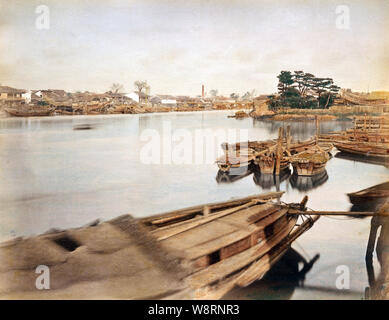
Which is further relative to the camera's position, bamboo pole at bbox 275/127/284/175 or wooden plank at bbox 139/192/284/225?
bamboo pole at bbox 275/127/284/175

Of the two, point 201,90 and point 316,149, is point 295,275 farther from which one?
point 201,90

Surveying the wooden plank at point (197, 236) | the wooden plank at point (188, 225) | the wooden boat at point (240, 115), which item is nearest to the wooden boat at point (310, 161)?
the wooden boat at point (240, 115)

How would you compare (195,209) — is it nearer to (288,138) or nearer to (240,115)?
(240,115)

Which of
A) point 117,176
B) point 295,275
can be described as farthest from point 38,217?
point 295,275

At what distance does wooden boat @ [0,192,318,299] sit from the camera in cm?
277

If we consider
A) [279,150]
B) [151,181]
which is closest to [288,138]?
[279,150]

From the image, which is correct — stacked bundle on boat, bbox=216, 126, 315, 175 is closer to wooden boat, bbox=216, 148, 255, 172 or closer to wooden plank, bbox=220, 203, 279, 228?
wooden boat, bbox=216, 148, 255, 172

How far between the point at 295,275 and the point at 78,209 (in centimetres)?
217

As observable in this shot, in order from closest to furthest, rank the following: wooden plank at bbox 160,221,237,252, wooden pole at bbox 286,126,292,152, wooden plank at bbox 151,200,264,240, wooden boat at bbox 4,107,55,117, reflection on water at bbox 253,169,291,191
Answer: wooden plank at bbox 160,221,237,252, wooden plank at bbox 151,200,264,240, wooden boat at bbox 4,107,55,117, reflection on water at bbox 253,169,291,191, wooden pole at bbox 286,126,292,152

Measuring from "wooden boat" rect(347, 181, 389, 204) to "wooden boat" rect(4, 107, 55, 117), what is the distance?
132 inches

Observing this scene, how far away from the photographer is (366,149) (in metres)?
3.85

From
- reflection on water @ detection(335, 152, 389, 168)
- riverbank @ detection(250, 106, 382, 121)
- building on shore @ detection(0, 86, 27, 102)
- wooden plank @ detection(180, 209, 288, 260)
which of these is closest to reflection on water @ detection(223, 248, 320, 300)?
wooden plank @ detection(180, 209, 288, 260)
